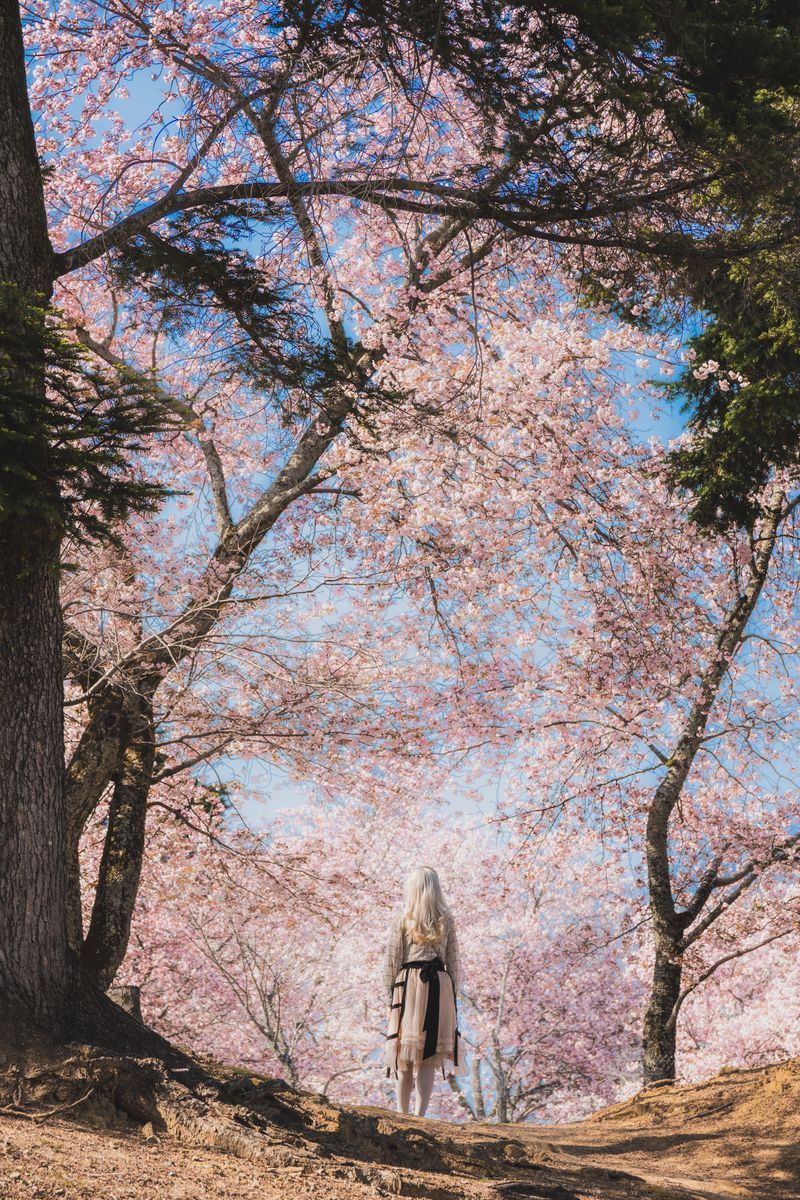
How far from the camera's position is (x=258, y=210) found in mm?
5367

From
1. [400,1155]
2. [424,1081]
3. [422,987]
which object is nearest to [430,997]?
[422,987]

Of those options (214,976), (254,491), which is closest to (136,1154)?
(254,491)

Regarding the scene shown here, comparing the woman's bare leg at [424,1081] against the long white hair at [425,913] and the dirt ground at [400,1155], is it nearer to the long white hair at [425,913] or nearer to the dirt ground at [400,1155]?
the dirt ground at [400,1155]

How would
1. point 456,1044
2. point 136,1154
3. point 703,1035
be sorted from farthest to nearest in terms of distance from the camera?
point 703,1035
point 456,1044
point 136,1154

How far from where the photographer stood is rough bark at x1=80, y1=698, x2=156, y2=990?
7.12 m

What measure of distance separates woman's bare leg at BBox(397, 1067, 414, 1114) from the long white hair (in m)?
0.86

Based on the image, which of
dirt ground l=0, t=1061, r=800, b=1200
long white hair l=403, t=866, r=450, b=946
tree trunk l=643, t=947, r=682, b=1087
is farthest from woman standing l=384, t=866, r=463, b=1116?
tree trunk l=643, t=947, r=682, b=1087

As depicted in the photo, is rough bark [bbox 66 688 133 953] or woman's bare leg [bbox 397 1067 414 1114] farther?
rough bark [bbox 66 688 133 953]

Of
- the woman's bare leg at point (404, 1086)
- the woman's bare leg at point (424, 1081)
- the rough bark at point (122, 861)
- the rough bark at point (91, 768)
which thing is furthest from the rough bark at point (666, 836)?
the rough bark at point (91, 768)

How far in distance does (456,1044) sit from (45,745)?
320cm

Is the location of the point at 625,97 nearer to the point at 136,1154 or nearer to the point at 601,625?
the point at 136,1154

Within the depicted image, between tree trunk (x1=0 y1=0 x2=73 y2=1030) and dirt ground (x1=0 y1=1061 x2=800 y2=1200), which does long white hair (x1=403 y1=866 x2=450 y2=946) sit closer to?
dirt ground (x1=0 y1=1061 x2=800 y2=1200)

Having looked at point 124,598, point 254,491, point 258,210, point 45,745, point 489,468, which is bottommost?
point 45,745

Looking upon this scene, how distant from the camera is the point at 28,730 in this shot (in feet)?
15.4
